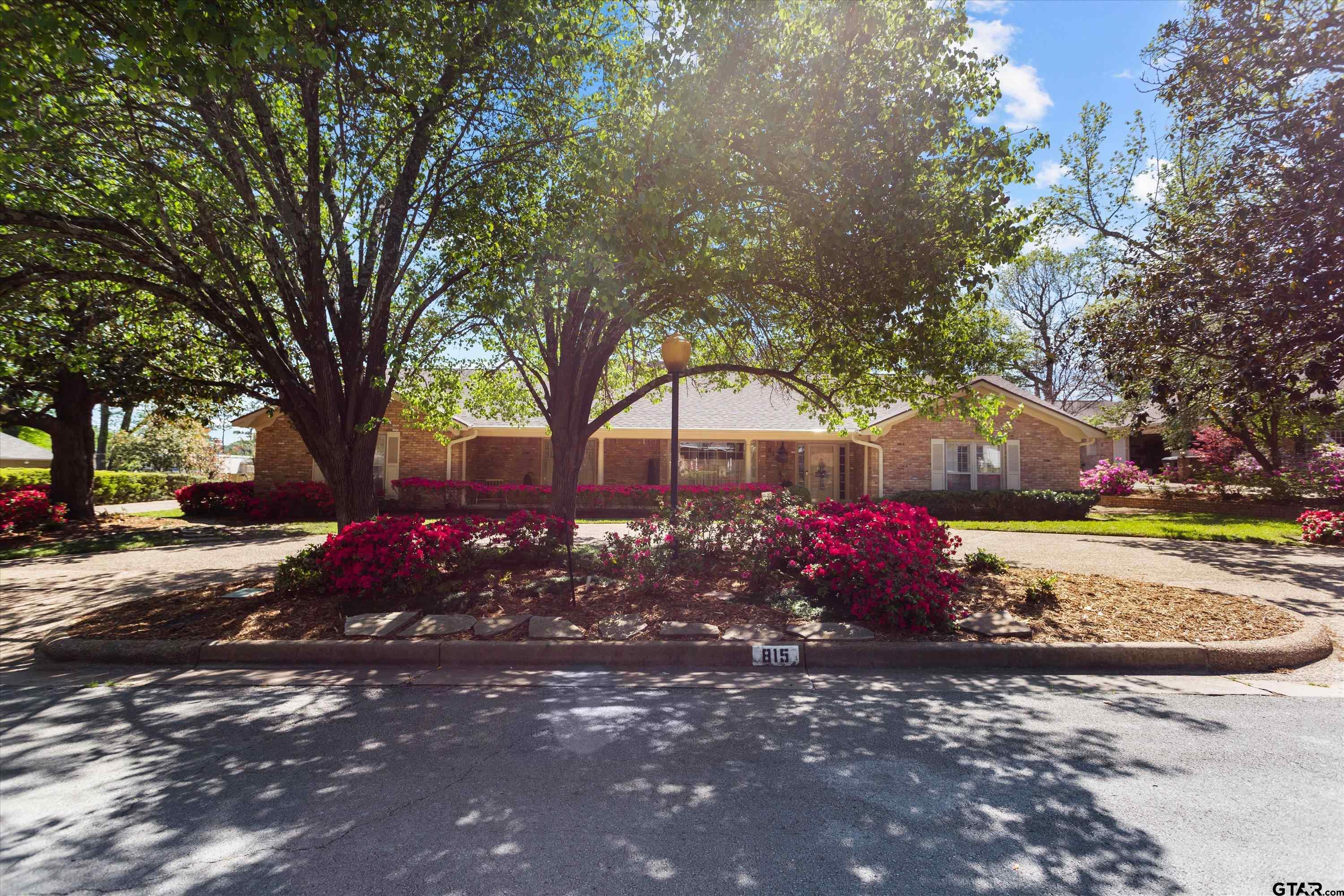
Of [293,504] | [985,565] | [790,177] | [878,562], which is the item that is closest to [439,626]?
[878,562]

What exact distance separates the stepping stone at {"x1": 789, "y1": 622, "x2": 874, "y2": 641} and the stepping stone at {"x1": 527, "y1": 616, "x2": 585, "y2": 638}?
2.00 meters

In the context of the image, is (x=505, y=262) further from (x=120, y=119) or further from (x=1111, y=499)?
(x=1111, y=499)

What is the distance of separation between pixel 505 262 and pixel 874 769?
6173mm

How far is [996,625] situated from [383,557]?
20.2 feet

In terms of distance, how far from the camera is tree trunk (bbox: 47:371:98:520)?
16.0m

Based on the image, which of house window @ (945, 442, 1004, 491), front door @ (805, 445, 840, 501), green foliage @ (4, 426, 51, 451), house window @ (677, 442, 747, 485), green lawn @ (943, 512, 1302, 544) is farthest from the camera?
green foliage @ (4, 426, 51, 451)

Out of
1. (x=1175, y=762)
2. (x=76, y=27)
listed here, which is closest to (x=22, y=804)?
(x=76, y=27)

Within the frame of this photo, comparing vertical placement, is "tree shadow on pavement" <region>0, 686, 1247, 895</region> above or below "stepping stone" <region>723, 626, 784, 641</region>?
below

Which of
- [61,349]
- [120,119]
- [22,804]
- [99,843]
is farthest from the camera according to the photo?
[61,349]

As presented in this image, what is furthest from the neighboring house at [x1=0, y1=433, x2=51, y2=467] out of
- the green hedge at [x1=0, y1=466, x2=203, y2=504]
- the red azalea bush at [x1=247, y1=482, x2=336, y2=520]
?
the red azalea bush at [x1=247, y1=482, x2=336, y2=520]

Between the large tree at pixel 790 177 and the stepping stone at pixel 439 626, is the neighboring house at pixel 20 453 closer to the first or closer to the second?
the stepping stone at pixel 439 626

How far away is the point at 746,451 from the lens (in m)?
21.5

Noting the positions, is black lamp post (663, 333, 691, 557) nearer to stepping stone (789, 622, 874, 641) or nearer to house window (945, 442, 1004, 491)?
stepping stone (789, 622, 874, 641)

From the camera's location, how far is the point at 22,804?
3264 mm
